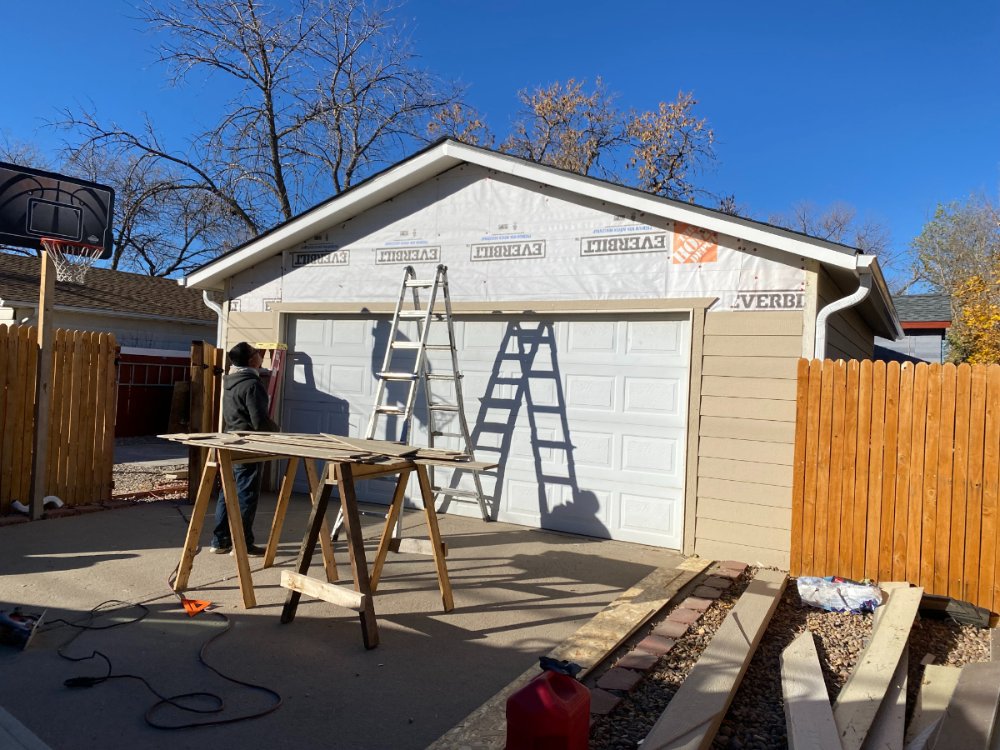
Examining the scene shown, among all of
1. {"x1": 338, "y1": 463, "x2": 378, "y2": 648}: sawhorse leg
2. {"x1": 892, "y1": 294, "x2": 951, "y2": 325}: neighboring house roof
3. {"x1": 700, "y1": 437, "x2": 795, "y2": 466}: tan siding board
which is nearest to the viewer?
{"x1": 338, "y1": 463, "x2": 378, "y2": 648}: sawhorse leg

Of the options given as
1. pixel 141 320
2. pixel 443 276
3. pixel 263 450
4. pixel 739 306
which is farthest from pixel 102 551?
pixel 141 320

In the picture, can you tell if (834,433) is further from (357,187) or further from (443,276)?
(357,187)

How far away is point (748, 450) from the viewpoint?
20.7ft

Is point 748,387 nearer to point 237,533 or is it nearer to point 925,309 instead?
point 237,533

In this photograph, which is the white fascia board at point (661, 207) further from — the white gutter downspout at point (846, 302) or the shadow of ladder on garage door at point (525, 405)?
the shadow of ladder on garage door at point (525, 405)

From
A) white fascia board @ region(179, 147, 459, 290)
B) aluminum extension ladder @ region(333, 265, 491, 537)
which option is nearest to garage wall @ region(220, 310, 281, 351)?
white fascia board @ region(179, 147, 459, 290)

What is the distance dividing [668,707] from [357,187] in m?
6.55

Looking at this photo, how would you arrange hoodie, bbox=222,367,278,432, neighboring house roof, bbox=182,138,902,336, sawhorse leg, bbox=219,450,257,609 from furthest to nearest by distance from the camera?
neighboring house roof, bbox=182,138,902,336 < hoodie, bbox=222,367,278,432 < sawhorse leg, bbox=219,450,257,609

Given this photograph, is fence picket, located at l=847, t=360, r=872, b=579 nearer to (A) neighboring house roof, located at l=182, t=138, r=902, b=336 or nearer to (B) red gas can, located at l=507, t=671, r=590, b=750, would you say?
(A) neighboring house roof, located at l=182, t=138, r=902, b=336

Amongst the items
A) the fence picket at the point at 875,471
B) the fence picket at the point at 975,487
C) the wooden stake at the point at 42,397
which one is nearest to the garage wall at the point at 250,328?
the wooden stake at the point at 42,397

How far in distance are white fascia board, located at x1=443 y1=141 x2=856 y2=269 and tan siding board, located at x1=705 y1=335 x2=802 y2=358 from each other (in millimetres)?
744

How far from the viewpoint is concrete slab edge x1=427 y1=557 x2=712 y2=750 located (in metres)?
3.18

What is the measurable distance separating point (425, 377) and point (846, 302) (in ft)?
12.9

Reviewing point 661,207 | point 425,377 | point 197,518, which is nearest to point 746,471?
point 661,207
